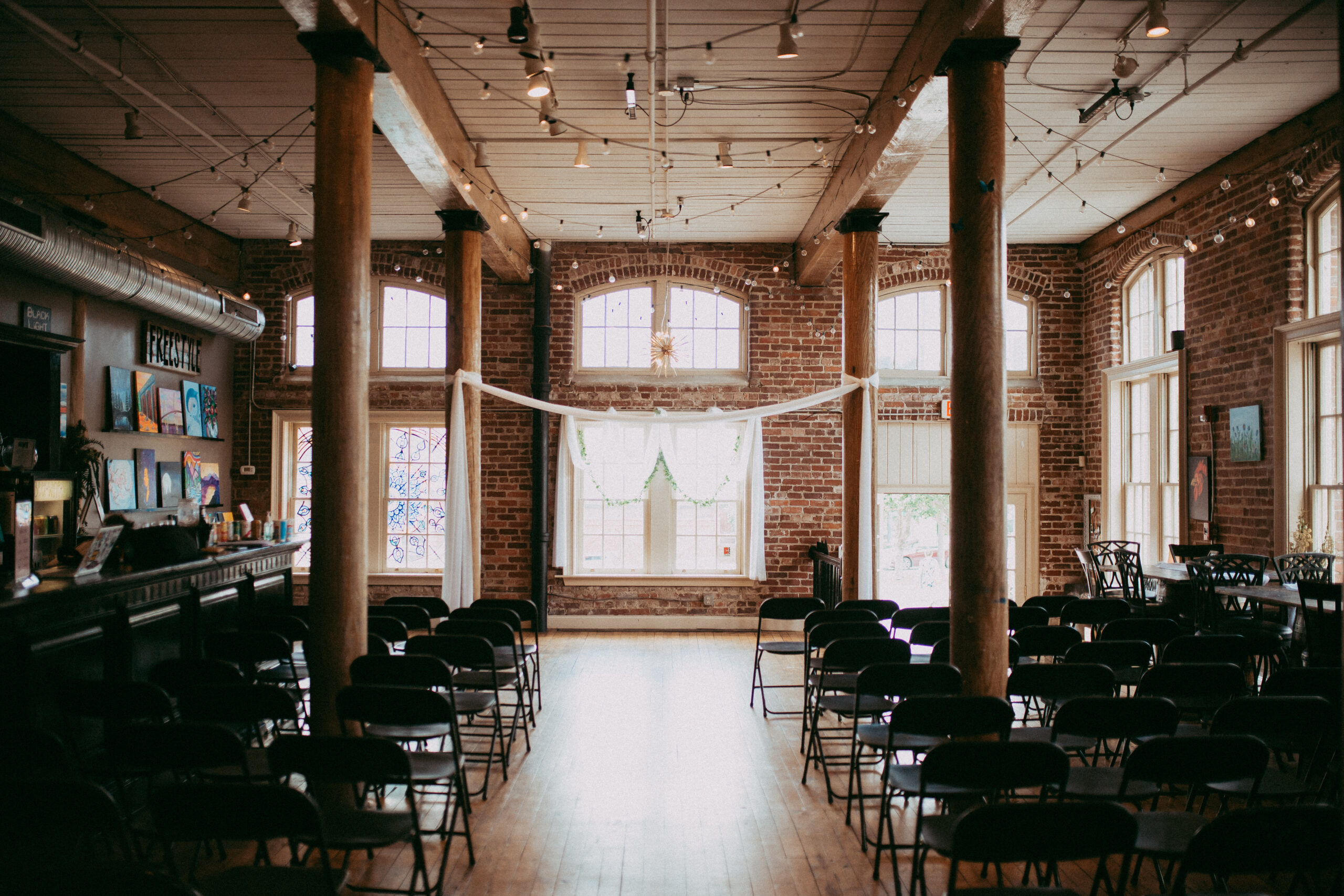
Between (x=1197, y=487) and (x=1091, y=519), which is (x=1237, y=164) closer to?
(x=1197, y=487)

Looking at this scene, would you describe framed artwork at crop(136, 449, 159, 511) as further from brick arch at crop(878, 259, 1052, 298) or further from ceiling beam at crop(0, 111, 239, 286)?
brick arch at crop(878, 259, 1052, 298)

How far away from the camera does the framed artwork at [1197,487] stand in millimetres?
7602

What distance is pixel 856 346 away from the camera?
700 centimetres

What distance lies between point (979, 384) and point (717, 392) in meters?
5.87

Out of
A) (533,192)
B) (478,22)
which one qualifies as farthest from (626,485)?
(478,22)

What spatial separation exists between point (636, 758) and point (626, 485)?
4966 millimetres

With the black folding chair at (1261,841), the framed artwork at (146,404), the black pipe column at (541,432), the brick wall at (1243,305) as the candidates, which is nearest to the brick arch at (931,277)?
the brick wall at (1243,305)

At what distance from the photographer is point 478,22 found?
5070 millimetres

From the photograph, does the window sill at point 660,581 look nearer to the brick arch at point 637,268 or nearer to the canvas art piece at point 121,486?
the brick arch at point 637,268

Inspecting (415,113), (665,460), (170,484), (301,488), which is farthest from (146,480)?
(665,460)

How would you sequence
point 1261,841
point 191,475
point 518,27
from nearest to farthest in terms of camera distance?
point 1261,841 < point 518,27 < point 191,475

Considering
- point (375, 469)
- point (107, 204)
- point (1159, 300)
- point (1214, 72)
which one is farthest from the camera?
point (375, 469)

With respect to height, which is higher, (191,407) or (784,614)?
(191,407)

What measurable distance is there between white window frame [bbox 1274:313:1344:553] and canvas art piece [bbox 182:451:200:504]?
982cm
